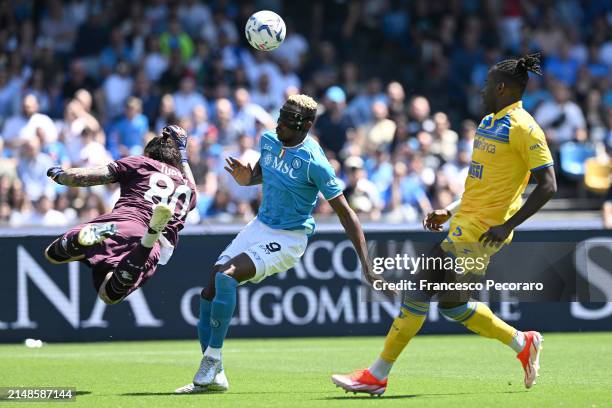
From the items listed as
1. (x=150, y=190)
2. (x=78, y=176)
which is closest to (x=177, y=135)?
(x=150, y=190)

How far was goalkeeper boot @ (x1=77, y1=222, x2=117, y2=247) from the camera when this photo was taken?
10242 millimetres

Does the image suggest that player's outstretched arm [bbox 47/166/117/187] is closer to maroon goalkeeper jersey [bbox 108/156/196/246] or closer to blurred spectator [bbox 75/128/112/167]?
maroon goalkeeper jersey [bbox 108/156/196/246]

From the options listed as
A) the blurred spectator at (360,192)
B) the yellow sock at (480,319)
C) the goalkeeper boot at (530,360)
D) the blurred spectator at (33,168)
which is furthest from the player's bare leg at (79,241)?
the blurred spectator at (360,192)

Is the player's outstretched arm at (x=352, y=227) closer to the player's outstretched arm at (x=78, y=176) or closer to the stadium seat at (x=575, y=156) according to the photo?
the player's outstretched arm at (x=78, y=176)

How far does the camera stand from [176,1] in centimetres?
2119

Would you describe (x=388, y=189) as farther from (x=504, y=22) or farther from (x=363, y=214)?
(x=504, y=22)

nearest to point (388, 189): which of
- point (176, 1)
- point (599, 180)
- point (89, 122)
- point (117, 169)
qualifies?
point (599, 180)

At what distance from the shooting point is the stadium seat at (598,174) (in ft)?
59.0

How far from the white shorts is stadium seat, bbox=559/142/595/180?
976 centimetres

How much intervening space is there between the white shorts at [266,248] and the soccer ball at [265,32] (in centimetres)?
400

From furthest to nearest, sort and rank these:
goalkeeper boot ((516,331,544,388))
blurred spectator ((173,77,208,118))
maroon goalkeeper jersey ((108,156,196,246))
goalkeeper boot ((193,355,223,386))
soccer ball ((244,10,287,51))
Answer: blurred spectator ((173,77,208,118)), soccer ball ((244,10,287,51)), maroon goalkeeper jersey ((108,156,196,246)), goalkeeper boot ((193,355,223,386)), goalkeeper boot ((516,331,544,388))

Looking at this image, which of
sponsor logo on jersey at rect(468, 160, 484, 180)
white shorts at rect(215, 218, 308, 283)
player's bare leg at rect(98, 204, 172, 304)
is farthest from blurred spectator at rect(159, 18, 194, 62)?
sponsor logo on jersey at rect(468, 160, 484, 180)

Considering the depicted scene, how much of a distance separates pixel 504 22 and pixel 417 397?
1476 centimetres

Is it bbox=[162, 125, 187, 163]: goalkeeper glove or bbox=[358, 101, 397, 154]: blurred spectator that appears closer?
bbox=[162, 125, 187, 163]: goalkeeper glove
